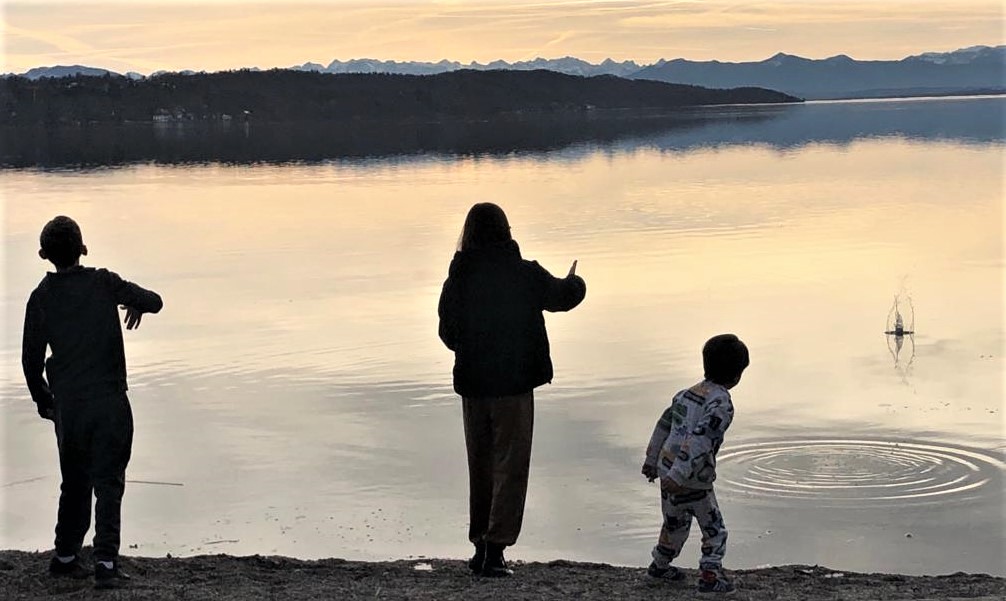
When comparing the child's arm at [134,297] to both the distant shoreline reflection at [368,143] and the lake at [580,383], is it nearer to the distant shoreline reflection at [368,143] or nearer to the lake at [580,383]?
the lake at [580,383]

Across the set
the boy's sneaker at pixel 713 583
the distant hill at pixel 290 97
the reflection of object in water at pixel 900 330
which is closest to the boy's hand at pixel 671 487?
the boy's sneaker at pixel 713 583

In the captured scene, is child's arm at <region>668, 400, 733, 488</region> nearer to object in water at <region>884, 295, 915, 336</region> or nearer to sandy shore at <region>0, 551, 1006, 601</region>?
sandy shore at <region>0, 551, 1006, 601</region>

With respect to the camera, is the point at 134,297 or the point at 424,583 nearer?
the point at 134,297

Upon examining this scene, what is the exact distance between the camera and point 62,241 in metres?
6.92

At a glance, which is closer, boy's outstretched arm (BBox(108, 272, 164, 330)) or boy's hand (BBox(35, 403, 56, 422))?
boy's outstretched arm (BBox(108, 272, 164, 330))

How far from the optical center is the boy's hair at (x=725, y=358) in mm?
6699

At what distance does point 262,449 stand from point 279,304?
754 centimetres

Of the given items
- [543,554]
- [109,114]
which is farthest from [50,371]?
[109,114]

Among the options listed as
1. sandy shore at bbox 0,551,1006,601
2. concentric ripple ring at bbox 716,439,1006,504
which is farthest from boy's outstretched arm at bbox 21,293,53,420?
concentric ripple ring at bbox 716,439,1006,504

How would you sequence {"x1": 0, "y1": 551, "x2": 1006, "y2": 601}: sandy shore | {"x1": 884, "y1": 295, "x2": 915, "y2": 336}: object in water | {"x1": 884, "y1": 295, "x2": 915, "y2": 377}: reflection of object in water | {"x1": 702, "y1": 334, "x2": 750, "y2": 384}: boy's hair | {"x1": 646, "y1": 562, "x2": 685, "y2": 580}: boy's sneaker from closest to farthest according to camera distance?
{"x1": 702, "y1": 334, "x2": 750, "y2": 384}: boy's hair
{"x1": 0, "y1": 551, "x2": 1006, "y2": 601}: sandy shore
{"x1": 646, "y1": 562, "x2": 685, "y2": 580}: boy's sneaker
{"x1": 884, "y1": 295, "x2": 915, "y2": 377}: reflection of object in water
{"x1": 884, "y1": 295, "x2": 915, "y2": 336}: object in water

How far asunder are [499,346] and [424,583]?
3.87 feet

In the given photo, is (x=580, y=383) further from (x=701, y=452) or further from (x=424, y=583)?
(x=701, y=452)

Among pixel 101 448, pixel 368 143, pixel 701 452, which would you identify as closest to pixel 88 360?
pixel 101 448

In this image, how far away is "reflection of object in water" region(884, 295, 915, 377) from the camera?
1415 cm
